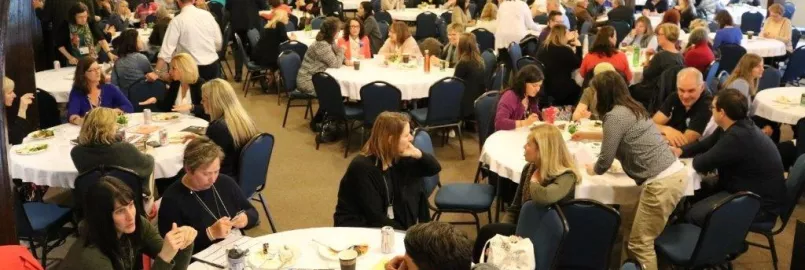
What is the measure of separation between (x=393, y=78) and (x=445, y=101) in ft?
2.99

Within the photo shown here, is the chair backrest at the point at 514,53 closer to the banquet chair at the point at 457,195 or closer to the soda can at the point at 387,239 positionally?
the banquet chair at the point at 457,195

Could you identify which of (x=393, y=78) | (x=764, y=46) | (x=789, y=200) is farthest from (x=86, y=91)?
(x=764, y=46)

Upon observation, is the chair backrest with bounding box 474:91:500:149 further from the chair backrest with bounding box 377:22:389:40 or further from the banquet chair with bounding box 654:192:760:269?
the chair backrest with bounding box 377:22:389:40

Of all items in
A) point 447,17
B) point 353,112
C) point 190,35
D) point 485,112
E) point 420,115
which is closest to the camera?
point 485,112

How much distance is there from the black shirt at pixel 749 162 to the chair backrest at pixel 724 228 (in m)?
0.56

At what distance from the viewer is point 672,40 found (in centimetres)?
808

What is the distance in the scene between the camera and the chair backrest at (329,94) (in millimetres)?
7574

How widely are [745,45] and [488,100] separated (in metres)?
5.52

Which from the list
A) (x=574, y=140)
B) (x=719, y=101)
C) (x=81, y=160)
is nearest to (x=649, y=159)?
(x=719, y=101)

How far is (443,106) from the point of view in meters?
7.43

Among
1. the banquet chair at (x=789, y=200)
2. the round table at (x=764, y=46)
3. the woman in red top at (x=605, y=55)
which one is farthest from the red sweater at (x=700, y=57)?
the banquet chair at (x=789, y=200)

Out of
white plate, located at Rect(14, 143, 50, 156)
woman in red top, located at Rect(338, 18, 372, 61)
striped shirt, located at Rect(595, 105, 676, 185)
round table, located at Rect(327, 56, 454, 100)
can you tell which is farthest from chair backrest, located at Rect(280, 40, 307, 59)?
striped shirt, located at Rect(595, 105, 676, 185)

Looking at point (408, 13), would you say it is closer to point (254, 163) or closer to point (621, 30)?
point (621, 30)

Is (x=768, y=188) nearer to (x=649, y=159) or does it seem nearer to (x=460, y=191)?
(x=649, y=159)
